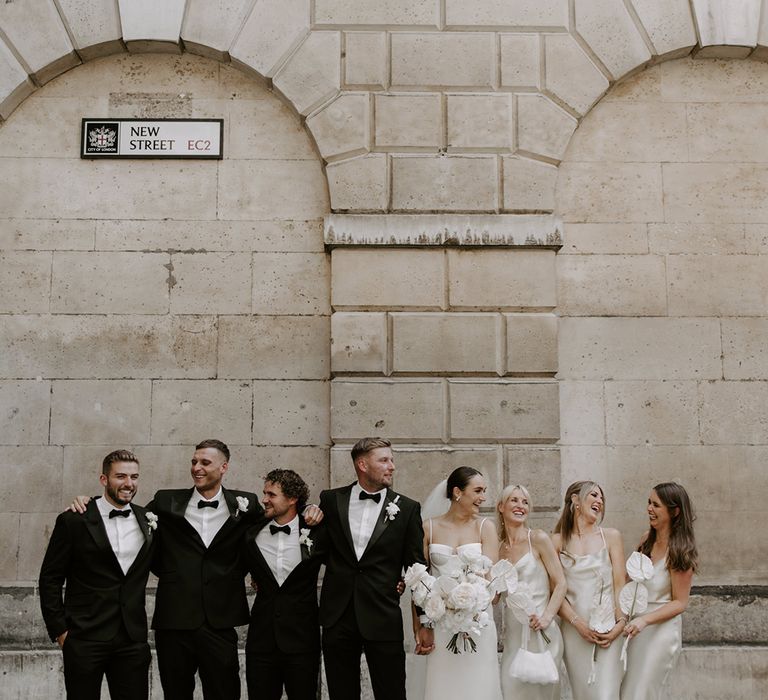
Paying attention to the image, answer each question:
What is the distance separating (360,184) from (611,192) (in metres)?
2.36

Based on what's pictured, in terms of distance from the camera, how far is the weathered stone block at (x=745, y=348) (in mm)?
7934

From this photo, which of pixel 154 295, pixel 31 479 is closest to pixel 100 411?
pixel 31 479

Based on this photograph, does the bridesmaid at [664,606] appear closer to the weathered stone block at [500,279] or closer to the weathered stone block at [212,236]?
the weathered stone block at [500,279]

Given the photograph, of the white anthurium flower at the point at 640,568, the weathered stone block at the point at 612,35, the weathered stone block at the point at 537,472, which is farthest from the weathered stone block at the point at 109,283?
the white anthurium flower at the point at 640,568

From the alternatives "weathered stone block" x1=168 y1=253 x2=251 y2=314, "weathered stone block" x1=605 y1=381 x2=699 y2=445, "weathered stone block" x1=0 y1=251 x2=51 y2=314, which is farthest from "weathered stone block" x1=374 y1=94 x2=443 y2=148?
"weathered stone block" x1=0 y1=251 x2=51 y2=314

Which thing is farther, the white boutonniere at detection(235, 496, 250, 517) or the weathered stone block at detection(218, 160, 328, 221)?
the weathered stone block at detection(218, 160, 328, 221)

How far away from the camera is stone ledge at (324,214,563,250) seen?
7680 mm

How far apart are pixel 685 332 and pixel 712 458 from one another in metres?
1.16

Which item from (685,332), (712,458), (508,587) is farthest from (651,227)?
(508,587)

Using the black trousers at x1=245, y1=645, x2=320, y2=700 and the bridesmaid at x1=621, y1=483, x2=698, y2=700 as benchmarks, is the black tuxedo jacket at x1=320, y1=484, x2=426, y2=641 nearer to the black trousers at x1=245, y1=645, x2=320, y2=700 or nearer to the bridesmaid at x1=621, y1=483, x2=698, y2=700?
the black trousers at x1=245, y1=645, x2=320, y2=700

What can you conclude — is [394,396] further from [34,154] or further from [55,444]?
[34,154]

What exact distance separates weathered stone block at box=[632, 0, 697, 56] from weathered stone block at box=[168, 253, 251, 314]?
4.27m

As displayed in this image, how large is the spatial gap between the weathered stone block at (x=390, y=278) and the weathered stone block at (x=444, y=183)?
0.45 m

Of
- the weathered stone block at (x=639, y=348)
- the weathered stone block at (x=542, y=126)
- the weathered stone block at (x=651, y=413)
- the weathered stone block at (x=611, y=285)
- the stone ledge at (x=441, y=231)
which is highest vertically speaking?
the weathered stone block at (x=542, y=126)
